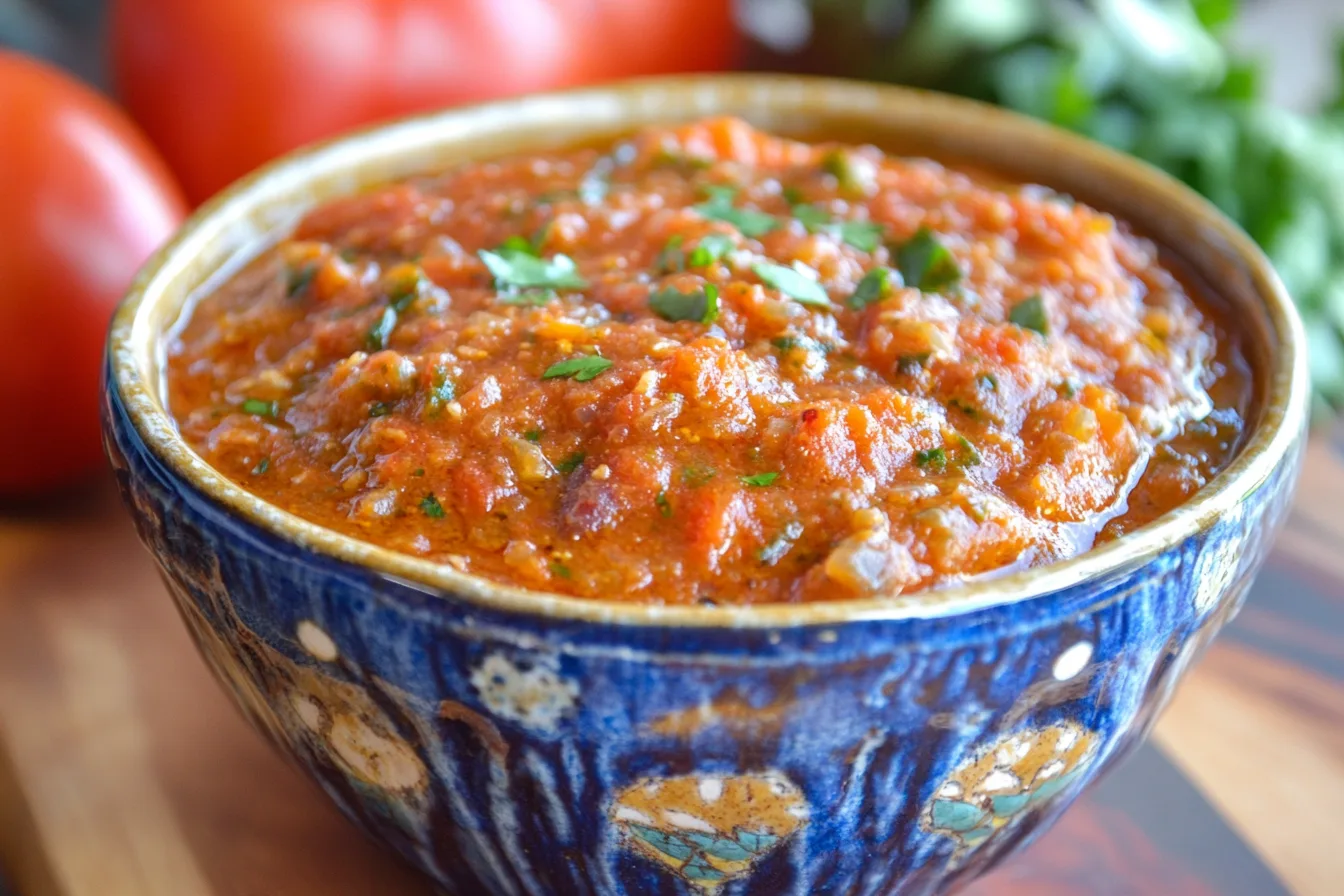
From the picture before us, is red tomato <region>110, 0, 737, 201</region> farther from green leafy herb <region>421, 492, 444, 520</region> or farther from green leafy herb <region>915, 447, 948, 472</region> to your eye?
green leafy herb <region>915, 447, 948, 472</region>

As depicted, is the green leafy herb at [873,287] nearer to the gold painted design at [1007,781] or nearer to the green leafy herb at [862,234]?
the green leafy herb at [862,234]

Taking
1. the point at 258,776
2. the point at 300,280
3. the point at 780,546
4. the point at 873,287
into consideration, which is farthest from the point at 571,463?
the point at 258,776

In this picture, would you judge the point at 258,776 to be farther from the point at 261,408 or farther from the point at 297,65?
the point at 297,65

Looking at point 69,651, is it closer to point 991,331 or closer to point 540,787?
point 540,787

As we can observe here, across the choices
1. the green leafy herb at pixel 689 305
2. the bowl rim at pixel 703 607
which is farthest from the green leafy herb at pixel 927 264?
the bowl rim at pixel 703 607

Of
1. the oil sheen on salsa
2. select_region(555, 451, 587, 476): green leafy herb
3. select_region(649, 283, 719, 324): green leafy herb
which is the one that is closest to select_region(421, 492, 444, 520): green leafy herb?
the oil sheen on salsa

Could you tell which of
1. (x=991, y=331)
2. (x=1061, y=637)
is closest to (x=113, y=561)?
(x=991, y=331)
